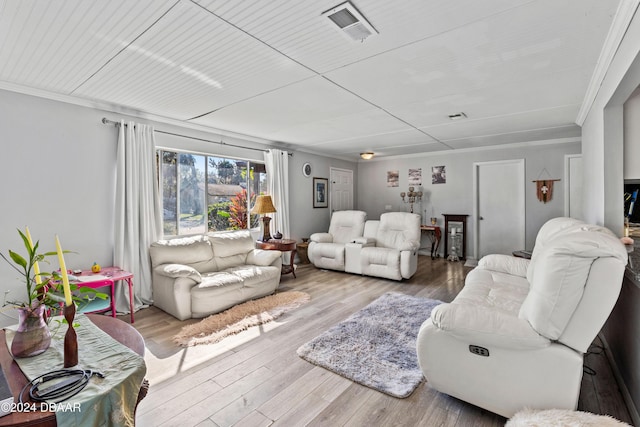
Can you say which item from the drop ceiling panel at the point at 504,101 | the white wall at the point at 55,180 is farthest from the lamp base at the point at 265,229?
the drop ceiling panel at the point at 504,101

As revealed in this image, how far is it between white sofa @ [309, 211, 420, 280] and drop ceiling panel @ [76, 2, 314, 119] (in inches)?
118

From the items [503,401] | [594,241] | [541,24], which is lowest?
[503,401]

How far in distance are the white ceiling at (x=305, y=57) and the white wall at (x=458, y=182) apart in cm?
180

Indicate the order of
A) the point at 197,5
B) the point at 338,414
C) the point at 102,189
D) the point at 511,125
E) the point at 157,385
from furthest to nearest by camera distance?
the point at 511,125 < the point at 102,189 < the point at 157,385 < the point at 338,414 < the point at 197,5

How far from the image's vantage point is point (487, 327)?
1646mm

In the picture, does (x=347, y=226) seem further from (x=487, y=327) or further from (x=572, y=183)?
(x=487, y=327)

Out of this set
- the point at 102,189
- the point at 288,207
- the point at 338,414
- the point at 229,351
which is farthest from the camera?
the point at 288,207

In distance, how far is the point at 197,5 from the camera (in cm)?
160

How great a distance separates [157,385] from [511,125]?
16.8 feet

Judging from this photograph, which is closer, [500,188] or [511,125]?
[511,125]

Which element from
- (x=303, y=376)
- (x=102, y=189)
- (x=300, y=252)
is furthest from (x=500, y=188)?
(x=102, y=189)

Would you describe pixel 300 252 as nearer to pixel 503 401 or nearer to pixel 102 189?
pixel 102 189

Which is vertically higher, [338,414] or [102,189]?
[102,189]

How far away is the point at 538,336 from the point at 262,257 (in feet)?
10.8
